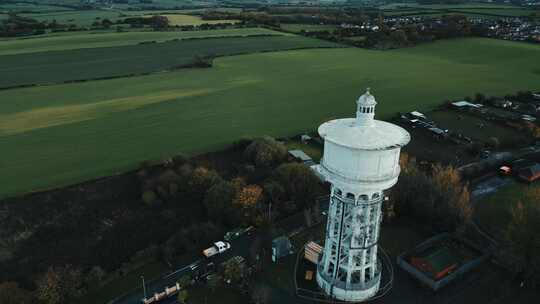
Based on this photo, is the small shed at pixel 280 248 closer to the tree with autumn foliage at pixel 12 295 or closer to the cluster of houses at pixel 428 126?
the tree with autumn foliage at pixel 12 295

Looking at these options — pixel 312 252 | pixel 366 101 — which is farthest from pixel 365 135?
pixel 312 252

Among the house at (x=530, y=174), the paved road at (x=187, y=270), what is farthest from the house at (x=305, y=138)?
the house at (x=530, y=174)

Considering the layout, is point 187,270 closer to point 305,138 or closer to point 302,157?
point 302,157

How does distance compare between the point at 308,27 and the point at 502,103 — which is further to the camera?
the point at 308,27

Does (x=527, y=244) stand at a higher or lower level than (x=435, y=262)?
higher

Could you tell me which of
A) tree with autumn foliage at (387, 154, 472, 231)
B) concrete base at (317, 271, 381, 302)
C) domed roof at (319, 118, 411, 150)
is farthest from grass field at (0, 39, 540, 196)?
domed roof at (319, 118, 411, 150)

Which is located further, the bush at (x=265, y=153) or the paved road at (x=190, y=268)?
the bush at (x=265, y=153)

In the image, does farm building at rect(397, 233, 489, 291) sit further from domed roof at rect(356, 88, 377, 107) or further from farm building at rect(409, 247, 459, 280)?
Answer: domed roof at rect(356, 88, 377, 107)
